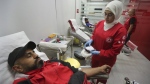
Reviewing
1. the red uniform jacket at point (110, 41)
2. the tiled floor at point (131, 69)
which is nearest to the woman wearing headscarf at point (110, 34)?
the red uniform jacket at point (110, 41)

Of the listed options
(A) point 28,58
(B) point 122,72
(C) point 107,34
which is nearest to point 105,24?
(C) point 107,34

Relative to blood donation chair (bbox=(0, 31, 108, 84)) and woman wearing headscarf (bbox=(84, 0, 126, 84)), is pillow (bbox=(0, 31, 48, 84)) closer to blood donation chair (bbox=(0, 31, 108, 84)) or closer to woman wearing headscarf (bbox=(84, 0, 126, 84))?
blood donation chair (bbox=(0, 31, 108, 84))

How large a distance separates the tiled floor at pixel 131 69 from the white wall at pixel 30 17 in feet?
3.15

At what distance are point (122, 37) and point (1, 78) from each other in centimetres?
124

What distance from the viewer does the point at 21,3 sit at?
1.29 metres

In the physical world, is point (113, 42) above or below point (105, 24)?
below

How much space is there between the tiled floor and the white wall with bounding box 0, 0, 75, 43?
3.15 ft

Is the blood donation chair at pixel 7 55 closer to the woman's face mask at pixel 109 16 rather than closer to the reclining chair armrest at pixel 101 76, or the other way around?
the reclining chair armrest at pixel 101 76

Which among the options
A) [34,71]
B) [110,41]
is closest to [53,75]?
[34,71]

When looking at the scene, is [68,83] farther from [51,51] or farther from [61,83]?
[51,51]

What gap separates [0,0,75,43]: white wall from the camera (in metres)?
1.12

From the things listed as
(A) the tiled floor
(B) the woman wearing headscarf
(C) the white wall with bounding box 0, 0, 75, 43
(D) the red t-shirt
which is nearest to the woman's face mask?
(B) the woman wearing headscarf

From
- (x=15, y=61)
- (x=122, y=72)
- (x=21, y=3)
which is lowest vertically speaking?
(x=122, y=72)

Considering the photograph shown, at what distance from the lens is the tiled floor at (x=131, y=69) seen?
2.06 meters
